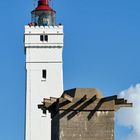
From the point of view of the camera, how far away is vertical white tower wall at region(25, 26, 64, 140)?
50438 millimetres

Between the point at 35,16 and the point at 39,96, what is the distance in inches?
250

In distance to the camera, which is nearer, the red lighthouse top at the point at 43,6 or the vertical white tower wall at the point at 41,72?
the vertical white tower wall at the point at 41,72

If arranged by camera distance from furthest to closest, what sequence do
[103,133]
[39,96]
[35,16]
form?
[35,16]
[39,96]
[103,133]

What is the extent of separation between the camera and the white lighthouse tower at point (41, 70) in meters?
50.5

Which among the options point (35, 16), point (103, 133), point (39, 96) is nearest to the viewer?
point (103, 133)

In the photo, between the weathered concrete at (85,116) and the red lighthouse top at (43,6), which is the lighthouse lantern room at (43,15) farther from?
the weathered concrete at (85,116)

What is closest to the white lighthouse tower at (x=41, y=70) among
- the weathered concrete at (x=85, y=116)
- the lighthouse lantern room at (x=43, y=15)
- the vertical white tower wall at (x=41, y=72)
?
the vertical white tower wall at (x=41, y=72)

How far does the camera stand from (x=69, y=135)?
761 inches

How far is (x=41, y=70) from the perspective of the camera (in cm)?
5200

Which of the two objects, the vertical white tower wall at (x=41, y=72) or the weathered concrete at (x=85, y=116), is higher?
the vertical white tower wall at (x=41, y=72)

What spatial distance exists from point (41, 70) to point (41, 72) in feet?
0.58

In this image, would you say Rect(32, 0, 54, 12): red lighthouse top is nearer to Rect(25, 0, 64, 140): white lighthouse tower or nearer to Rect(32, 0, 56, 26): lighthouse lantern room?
Rect(32, 0, 56, 26): lighthouse lantern room

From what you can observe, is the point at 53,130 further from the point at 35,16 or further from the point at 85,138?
the point at 35,16

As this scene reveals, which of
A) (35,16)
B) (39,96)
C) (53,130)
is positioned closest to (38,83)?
(39,96)
